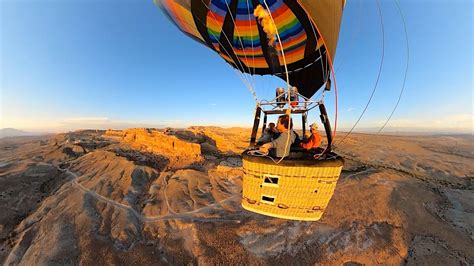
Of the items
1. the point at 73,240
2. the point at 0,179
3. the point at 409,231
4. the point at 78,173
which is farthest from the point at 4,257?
the point at 409,231

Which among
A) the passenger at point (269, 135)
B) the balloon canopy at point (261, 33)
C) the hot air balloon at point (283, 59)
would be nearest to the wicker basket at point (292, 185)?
the hot air balloon at point (283, 59)

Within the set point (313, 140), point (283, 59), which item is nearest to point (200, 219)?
point (313, 140)

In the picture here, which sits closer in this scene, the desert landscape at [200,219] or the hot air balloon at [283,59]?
the hot air balloon at [283,59]

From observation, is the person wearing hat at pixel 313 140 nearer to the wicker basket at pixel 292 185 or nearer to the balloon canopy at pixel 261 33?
the wicker basket at pixel 292 185

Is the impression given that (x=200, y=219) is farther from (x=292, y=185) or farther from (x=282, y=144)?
(x=282, y=144)

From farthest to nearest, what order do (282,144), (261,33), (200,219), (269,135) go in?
(200,219), (261,33), (269,135), (282,144)

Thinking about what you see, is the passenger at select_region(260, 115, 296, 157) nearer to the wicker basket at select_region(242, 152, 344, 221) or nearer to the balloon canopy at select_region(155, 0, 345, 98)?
the wicker basket at select_region(242, 152, 344, 221)

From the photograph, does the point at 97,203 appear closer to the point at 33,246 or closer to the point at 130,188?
the point at 130,188
